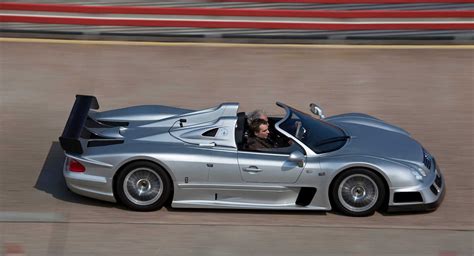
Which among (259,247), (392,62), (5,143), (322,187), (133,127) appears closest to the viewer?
(259,247)

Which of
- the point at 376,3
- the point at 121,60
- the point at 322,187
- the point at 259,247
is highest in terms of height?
the point at 376,3

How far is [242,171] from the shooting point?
8664 mm

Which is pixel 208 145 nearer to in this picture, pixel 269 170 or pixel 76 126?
pixel 269 170

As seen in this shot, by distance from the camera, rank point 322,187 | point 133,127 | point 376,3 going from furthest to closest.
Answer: point 376,3 < point 133,127 < point 322,187

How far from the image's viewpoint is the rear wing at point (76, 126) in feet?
29.2

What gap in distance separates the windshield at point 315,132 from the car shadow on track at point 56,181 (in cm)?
214

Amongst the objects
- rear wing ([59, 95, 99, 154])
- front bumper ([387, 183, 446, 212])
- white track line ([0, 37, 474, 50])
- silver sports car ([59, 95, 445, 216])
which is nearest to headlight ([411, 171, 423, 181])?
silver sports car ([59, 95, 445, 216])

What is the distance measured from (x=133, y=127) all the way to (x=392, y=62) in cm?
562

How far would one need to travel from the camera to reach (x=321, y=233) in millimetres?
8352

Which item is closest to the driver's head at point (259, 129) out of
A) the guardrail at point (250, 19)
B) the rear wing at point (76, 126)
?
the rear wing at point (76, 126)

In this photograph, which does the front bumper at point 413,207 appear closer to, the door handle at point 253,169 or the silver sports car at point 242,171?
the silver sports car at point 242,171

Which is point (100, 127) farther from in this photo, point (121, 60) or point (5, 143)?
point (121, 60)

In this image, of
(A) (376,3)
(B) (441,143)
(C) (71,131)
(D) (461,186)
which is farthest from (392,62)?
(C) (71,131)

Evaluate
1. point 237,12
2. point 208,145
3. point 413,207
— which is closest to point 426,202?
point 413,207
